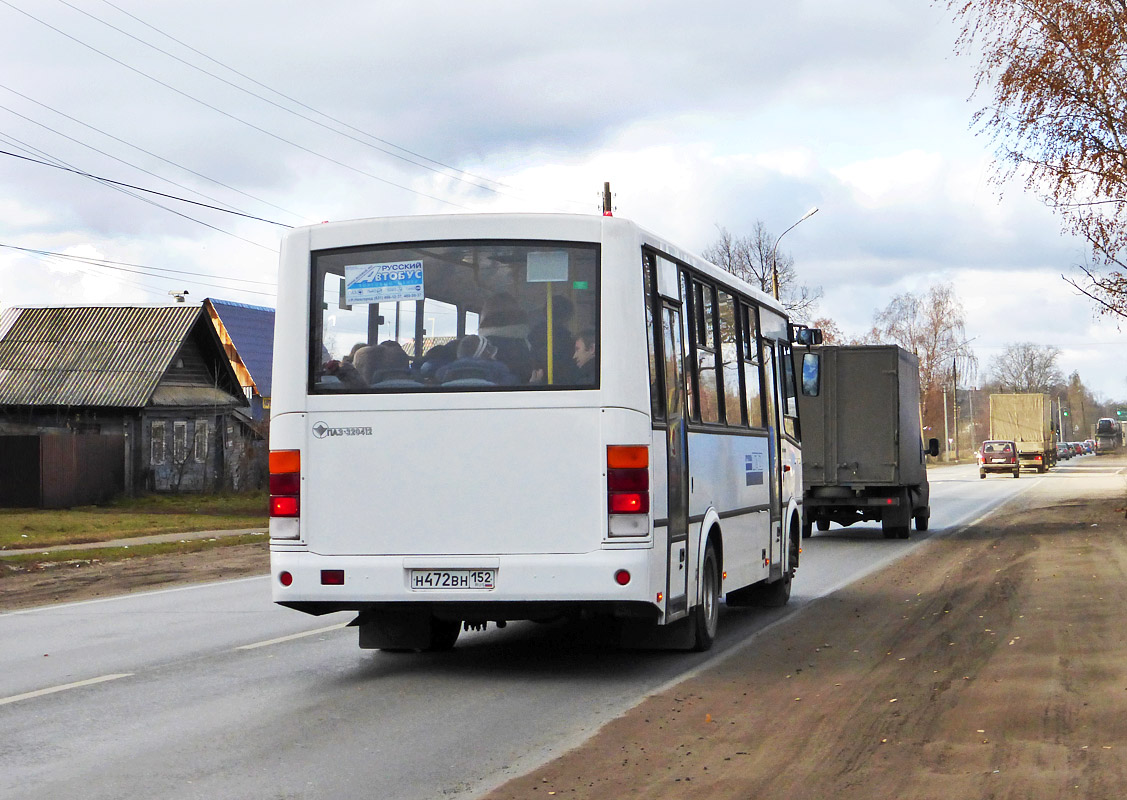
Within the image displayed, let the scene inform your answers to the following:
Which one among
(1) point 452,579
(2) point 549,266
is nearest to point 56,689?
(1) point 452,579

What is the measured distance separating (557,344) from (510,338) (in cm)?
30

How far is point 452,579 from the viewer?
344 inches

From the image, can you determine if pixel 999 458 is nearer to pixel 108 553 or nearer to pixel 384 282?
pixel 108 553

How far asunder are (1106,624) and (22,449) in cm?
3259

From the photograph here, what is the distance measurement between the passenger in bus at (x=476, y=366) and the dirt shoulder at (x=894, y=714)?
2218 mm

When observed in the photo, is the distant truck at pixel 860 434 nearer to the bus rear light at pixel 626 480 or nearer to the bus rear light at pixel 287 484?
the bus rear light at pixel 626 480

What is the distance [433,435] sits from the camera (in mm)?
8844

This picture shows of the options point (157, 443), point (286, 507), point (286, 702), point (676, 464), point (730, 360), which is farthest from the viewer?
point (157, 443)

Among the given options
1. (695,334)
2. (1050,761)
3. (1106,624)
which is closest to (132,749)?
(1050,761)

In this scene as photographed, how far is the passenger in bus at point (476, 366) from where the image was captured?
884 centimetres

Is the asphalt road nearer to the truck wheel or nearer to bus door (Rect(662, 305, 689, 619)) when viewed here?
the truck wheel

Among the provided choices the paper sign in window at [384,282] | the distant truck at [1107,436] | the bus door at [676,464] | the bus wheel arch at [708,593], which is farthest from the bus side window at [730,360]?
Answer: the distant truck at [1107,436]

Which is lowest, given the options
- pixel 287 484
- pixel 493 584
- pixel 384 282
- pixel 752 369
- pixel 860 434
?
pixel 493 584

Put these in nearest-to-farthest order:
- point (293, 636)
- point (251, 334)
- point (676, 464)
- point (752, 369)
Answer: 1. point (676, 464)
2. point (293, 636)
3. point (752, 369)
4. point (251, 334)
